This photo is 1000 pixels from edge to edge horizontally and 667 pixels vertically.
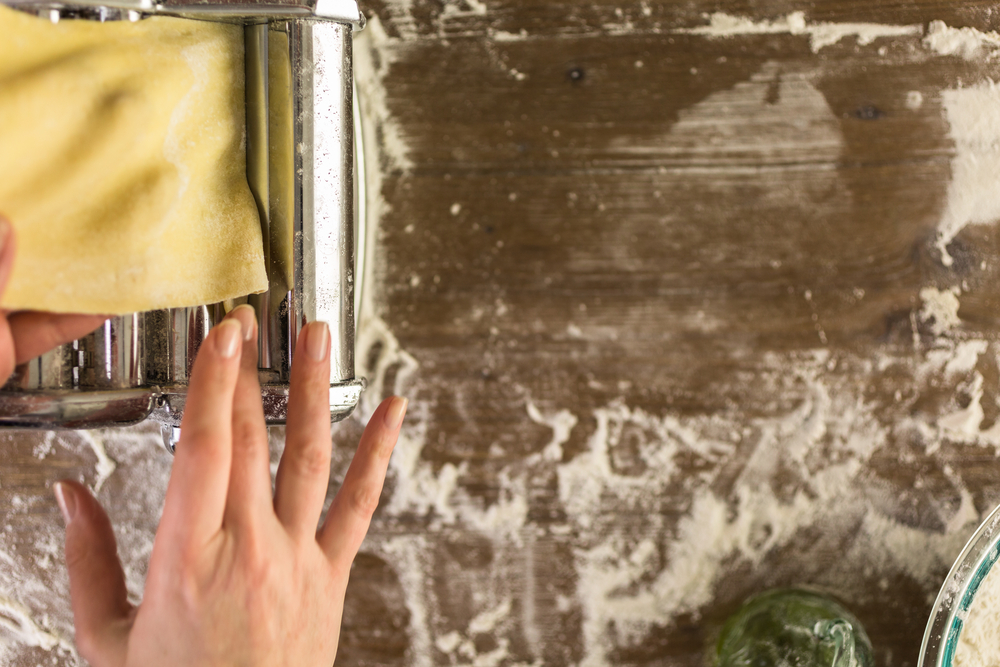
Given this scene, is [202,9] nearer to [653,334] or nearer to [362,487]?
[362,487]

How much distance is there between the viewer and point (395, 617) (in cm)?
54

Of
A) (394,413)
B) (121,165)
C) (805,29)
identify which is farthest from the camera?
(805,29)

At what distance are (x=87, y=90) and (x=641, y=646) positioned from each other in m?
0.56

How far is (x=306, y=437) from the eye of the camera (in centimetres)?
34

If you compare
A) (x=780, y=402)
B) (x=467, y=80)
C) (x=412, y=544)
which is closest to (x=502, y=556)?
(x=412, y=544)

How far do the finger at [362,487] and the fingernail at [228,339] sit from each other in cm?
10

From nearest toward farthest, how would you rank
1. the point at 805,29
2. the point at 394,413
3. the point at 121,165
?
the point at 121,165 < the point at 394,413 < the point at 805,29

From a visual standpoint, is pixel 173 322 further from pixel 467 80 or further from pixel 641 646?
pixel 641 646

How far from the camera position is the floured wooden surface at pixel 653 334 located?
19.8 inches

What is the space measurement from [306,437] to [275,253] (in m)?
0.10

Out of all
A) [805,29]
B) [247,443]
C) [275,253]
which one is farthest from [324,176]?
[805,29]

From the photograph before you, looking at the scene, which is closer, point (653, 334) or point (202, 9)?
point (202, 9)

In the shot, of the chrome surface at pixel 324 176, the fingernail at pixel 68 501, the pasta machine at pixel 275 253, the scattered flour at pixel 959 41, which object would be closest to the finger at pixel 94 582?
the fingernail at pixel 68 501

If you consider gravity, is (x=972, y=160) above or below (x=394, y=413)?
above
